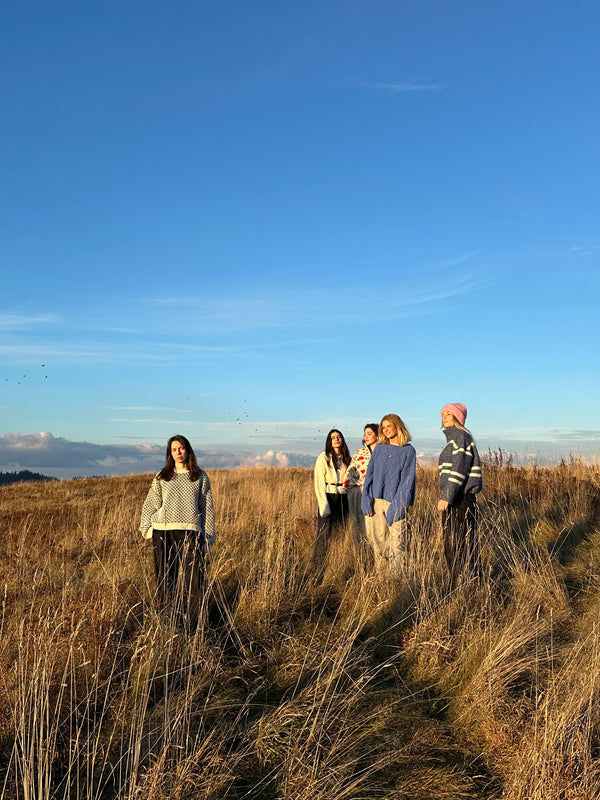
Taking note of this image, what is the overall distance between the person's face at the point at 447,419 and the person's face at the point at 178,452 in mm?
2688

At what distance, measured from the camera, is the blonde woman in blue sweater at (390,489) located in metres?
7.05

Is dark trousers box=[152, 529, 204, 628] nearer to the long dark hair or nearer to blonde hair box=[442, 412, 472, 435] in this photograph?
the long dark hair

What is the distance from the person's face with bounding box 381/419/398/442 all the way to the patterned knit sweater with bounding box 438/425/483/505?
0.53 meters

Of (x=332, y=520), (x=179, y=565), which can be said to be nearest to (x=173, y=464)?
(x=179, y=565)

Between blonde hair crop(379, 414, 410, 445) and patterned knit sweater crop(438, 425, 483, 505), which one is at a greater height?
blonde hair crop(379, 414, 410, 445)

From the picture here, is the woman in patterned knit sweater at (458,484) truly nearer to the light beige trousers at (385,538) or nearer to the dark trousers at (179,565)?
the light beige trousers at (385,538)

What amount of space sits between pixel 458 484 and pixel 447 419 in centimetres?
68

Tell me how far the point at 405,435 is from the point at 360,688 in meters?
3.46

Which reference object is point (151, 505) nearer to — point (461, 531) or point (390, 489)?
point (390, 489)

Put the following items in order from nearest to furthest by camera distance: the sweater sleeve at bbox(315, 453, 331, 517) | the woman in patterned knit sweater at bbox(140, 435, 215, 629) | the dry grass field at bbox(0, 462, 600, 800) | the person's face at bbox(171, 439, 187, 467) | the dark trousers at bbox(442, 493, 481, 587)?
1. the dry grass field at bbox(0, 462, 600, 800)
2. the woman in patterned knit sweater at bbox(140, 435, 215, 629)
3. the person's face at bbox(171, 439, 187, 467)
4. the dark trousers at bbox(442, 493, 481, 587)
5. the sweater sleeve at bbox(315, 453, 331, 517)

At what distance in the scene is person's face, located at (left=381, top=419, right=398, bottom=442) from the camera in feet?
23.6

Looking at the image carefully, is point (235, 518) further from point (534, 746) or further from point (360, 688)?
point (534, 746)

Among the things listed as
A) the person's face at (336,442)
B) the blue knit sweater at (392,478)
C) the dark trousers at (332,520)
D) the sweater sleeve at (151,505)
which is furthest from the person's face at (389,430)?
the sweater sleeve at (151,505)

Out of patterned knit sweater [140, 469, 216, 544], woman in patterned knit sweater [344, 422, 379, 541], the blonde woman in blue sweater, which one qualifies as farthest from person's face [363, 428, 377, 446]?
patterned knit sweater [140, 469, 216, 544]
